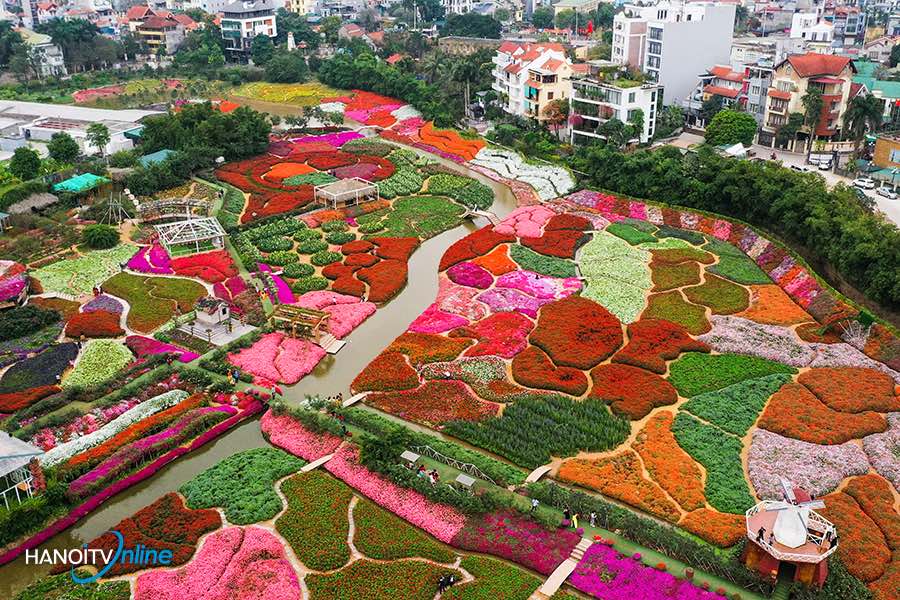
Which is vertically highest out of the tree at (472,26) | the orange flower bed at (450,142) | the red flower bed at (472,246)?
the tree at (472,26)

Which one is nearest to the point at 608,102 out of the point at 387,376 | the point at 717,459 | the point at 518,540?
the point at 387,376

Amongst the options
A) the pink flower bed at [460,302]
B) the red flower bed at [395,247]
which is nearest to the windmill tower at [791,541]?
the pink flower bed at [460,302]

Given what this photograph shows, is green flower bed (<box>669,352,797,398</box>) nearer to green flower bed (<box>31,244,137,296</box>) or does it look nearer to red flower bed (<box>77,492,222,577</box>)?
red flower bed (<box>77,492,222,577</box>)

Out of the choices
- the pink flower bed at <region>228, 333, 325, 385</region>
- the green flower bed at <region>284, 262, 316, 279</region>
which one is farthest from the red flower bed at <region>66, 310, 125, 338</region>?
the green flower bed at <region>284, 262, 316, 279</region>

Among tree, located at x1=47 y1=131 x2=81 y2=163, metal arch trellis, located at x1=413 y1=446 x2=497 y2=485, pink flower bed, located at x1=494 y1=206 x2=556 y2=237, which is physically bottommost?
metal arch trellis, located at x1=413 y1=446 x2=497 y2=485

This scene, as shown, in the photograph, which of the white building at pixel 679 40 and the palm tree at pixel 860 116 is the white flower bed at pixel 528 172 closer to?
the white building at pixel 679 40

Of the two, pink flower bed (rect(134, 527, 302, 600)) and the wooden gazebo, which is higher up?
the wooden gazebo
